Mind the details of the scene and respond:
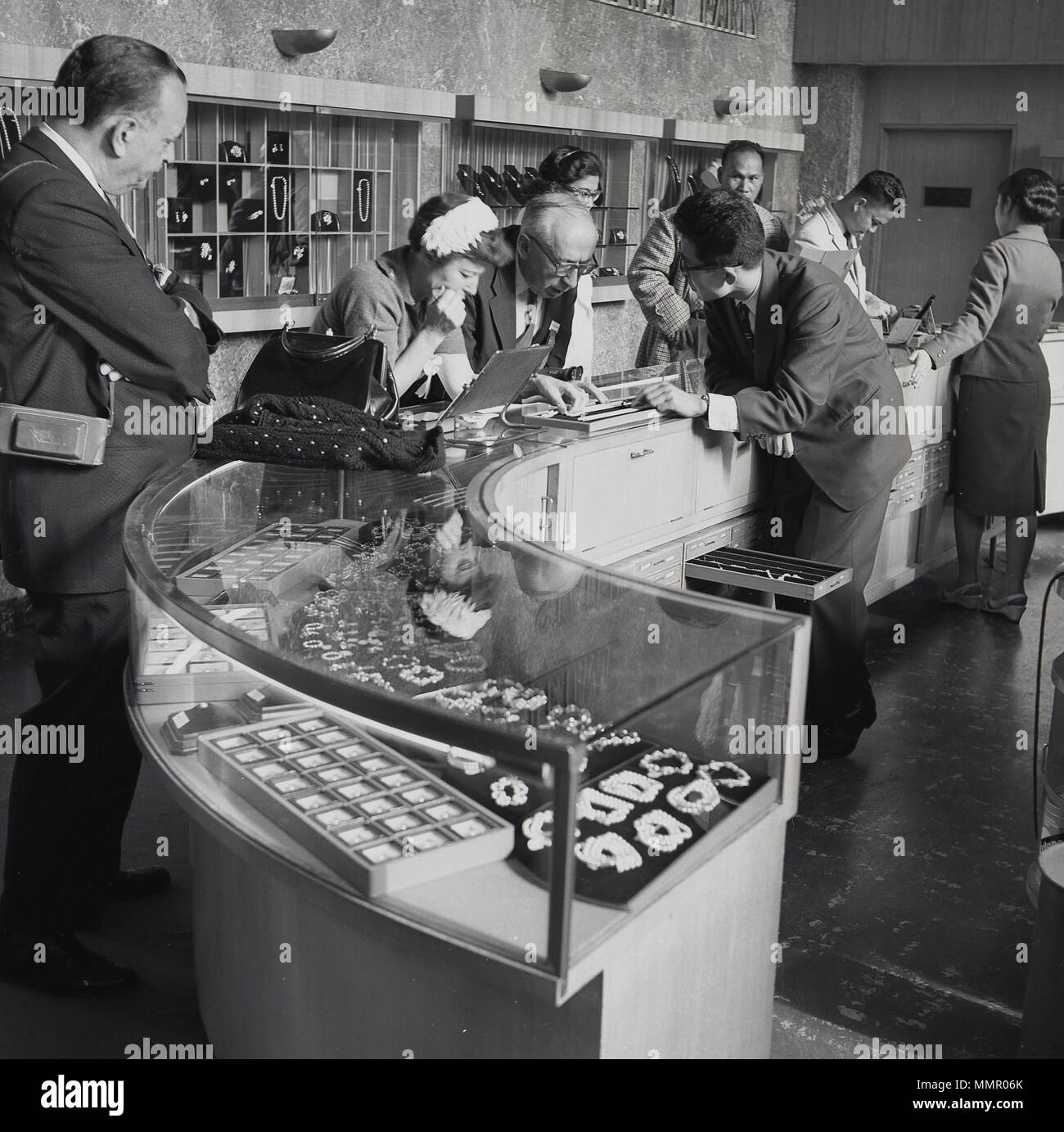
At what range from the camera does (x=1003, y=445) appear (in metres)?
5.63

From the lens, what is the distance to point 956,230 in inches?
400

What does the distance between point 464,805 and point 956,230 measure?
9.42 m

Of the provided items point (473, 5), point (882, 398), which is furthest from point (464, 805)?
point (473, 5)

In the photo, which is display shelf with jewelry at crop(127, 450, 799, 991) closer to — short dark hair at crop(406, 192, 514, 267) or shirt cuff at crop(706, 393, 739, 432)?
short dark hair at crop(406, 192, 514, 267)

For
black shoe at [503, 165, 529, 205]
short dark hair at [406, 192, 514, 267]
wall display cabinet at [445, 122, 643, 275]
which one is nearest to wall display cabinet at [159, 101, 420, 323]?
wall display cabinet at [445, 122, 643, 275]

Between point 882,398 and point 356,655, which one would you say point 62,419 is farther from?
point 882,398

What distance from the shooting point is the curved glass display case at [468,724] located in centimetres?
165

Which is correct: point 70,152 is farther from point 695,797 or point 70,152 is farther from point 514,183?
point 514,183

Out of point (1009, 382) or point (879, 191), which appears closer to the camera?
point (1009, 382)

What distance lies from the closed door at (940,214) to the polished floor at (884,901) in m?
6.04

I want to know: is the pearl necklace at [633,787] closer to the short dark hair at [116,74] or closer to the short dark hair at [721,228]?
the short dark hair at [116,74]

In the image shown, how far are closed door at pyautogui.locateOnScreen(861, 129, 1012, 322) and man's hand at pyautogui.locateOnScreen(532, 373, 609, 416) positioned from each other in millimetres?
7078

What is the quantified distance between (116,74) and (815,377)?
2.11 meters

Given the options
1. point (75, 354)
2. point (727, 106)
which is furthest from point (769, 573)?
point (727, 106)
